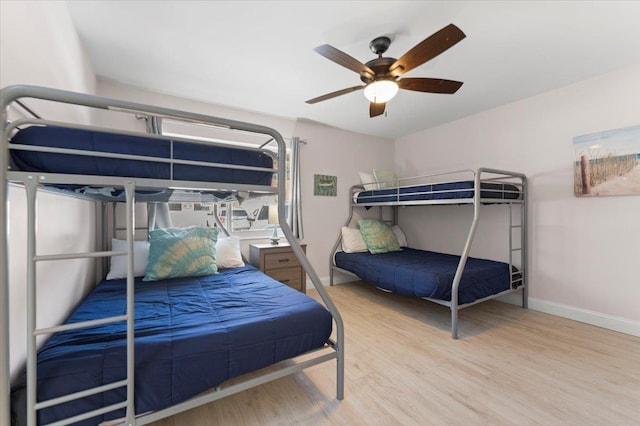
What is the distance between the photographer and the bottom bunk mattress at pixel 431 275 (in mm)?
2426

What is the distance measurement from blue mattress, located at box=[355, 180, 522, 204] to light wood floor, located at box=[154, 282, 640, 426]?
129 centimetres

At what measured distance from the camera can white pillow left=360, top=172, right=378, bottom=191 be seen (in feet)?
13.5

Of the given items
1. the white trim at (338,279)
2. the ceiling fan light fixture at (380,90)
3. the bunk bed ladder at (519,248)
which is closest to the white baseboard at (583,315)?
the bunk bed ladder at (519,248)

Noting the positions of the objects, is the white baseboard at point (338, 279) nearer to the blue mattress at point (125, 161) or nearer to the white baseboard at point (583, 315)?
the white baseboard at point (583, 315)

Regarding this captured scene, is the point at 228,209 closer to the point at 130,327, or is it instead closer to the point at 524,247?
the point at 130,327

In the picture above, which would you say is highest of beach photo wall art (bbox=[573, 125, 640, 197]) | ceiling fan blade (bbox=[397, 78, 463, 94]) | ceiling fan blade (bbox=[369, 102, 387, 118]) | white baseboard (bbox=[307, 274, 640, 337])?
ceiling fan blade (bbox=[397, 78, 463, 94])

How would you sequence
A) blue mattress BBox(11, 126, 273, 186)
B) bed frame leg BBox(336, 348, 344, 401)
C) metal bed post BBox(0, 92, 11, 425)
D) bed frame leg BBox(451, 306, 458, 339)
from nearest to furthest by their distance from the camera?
metal bed post BBox(0, 92, 11, 425) < blue mattress BBox(11, 126, 273, 186) < bed frame leg BBox(336, 348, 344, 401) < bed frame leg BBox(451, 306, 458, 339)

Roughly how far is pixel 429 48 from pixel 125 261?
2924 mm

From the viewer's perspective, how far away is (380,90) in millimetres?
2020

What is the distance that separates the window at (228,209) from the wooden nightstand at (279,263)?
353 millimetres

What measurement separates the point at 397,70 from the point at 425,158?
2.49 metres

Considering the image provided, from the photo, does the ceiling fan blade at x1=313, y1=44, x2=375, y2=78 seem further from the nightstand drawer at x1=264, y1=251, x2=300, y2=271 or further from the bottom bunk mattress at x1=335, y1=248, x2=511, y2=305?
the nightstand drawer at x1=264, y1=251, x2=300, y2=271

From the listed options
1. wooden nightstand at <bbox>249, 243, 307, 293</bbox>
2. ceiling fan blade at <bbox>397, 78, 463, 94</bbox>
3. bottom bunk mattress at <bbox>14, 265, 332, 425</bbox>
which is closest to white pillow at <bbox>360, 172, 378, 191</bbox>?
wooden nightstand at <bbox>249, 243, 307, 293</bbox>

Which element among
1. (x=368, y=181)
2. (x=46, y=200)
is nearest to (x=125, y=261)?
(x=46, y=200)
